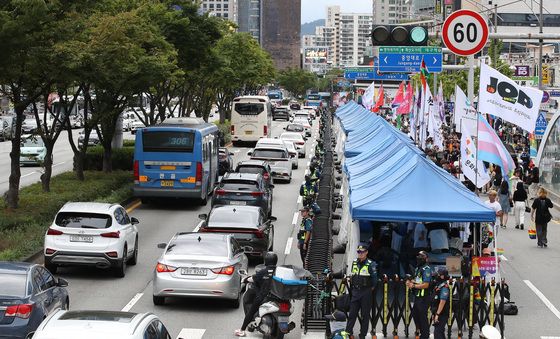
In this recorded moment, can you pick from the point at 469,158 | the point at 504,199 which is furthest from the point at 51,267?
the point at 504,199

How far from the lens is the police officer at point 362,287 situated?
598 inches

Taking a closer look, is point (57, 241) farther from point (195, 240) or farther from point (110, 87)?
point (110, 87)

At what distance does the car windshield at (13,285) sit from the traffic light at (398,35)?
337 inches

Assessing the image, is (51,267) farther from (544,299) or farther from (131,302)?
(544,299)

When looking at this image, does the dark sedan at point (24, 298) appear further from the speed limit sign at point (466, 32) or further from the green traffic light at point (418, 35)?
the speed limit sign at point (466, 32)

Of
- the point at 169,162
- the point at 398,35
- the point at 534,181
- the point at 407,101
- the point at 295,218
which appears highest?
the point at 398,35

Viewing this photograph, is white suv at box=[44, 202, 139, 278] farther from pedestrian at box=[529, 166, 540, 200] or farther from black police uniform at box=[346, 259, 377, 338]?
pedestrian at box=[529, 166, 540, 200]

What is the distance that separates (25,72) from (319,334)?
44.4ft

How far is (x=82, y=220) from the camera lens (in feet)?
68.3

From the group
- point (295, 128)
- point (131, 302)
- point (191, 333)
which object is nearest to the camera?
point (191, 333)

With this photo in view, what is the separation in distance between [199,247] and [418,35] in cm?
599

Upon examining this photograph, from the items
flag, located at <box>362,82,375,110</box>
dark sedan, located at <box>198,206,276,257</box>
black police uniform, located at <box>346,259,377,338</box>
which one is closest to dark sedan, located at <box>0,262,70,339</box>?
black police uniform, located at <box>346,259,377,338</box>

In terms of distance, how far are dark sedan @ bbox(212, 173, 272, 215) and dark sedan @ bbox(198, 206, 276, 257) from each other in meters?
4.95

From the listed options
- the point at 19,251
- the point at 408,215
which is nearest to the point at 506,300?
the point at 408,215
